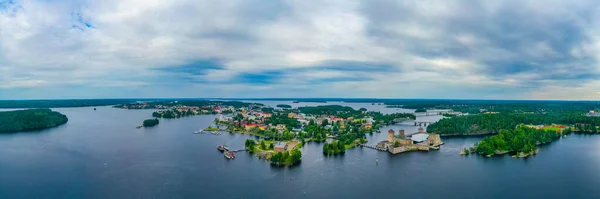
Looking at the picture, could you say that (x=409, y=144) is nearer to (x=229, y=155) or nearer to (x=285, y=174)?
Answer: (x=285, y=174)

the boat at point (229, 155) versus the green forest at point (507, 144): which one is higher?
the green forest at point (507, 144)

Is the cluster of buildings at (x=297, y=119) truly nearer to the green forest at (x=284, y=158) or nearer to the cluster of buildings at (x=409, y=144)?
the cluster of buildings at (x=409, y=144)

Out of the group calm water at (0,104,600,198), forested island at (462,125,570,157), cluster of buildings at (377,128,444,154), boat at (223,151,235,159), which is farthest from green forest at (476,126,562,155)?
boat at (223,151,235,159)

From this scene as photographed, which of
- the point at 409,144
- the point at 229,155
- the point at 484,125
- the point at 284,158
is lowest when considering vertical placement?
the point at 229,155

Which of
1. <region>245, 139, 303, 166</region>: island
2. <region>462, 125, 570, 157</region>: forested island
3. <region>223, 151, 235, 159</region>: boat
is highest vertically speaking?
<region>462, 125, 570, 157</region>: forested island

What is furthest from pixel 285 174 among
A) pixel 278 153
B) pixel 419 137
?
pixel 419 137

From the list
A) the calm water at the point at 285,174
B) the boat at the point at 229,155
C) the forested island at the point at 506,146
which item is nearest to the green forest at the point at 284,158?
the calm water at the point at 285,174

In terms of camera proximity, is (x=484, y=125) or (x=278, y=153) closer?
(x=278, y=153)

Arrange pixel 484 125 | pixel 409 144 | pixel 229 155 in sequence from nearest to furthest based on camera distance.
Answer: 1. pixel 229 155
2. pixel 409 144
3. pixel 484 125

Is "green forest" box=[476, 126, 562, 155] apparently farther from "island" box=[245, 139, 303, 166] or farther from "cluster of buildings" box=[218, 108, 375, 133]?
"cluster of buildings" box=[218, 108, 375, 133]

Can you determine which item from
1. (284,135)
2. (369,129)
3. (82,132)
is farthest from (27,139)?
(369,129)
